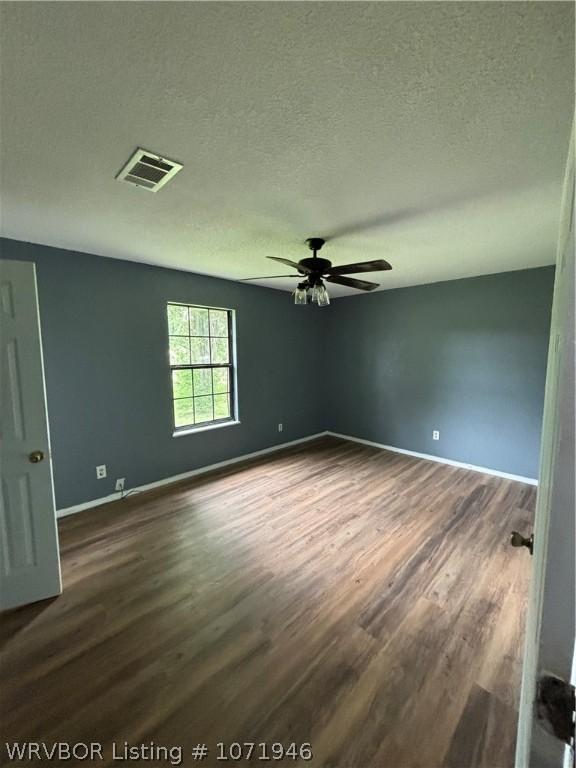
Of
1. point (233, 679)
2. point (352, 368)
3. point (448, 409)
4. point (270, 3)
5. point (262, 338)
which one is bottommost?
point (233, 679)

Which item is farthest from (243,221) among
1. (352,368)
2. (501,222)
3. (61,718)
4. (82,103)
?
(352,368)

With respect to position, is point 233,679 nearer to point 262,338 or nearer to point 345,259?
point 345,259

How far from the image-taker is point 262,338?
4.29 meters

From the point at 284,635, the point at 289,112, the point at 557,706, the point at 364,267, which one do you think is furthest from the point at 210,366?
the point at 557,706

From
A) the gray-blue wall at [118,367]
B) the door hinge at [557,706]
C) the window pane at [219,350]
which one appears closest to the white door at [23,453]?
the gray-blue wall at [118,367]

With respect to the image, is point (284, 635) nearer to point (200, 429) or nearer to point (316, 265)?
point (316, 265)

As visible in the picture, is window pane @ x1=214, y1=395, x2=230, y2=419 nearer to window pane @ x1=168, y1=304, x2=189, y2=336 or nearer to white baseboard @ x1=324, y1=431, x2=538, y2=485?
window pane @ x1=168, y1=304, x2=189, y2=336

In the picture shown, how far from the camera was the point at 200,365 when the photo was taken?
3705mm

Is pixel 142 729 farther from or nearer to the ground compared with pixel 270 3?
nearer to the ground

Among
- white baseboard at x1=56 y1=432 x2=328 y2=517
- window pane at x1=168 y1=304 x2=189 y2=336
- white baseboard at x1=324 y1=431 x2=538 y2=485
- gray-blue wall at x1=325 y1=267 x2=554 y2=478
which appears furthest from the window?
white baseboard at x1=324 y1=431 x2=538 y2=485

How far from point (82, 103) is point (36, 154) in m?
0.48

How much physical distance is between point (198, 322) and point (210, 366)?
559mm

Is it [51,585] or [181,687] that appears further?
[51,585]

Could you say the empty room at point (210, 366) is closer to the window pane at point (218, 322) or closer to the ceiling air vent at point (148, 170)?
the ceiling air vent at point (148, 170)
